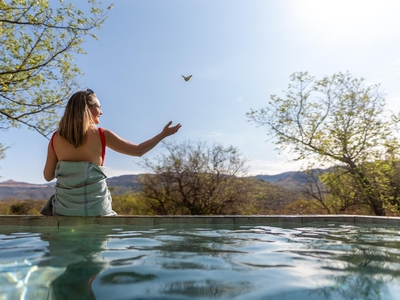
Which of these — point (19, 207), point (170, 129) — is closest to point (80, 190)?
point (170, 129)

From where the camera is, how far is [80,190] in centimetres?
290

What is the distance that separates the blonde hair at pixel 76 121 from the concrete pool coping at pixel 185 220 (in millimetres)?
861

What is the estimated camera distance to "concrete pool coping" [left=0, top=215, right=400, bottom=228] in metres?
3.12

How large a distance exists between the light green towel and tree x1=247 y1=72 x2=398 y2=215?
24.0 feet

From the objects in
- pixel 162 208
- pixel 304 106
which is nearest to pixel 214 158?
pixel 162 208

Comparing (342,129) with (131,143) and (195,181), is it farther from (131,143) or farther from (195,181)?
(131,143)

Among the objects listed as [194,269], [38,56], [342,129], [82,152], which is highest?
[38,56]

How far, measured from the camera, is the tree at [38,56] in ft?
24.1

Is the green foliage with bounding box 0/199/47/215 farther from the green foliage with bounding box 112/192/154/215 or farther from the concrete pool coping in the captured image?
the concrete pool coping

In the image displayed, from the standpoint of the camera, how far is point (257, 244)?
95.5 inches

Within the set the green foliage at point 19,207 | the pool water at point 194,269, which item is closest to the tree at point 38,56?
the green foliage at point 19,207

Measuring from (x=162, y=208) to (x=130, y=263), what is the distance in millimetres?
8302

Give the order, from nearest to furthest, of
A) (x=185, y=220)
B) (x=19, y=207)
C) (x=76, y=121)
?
1. (x=76, y=121)
2. (x=185, y=220)
3. (x=19, y=207)

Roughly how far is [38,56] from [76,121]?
20.4 feet
